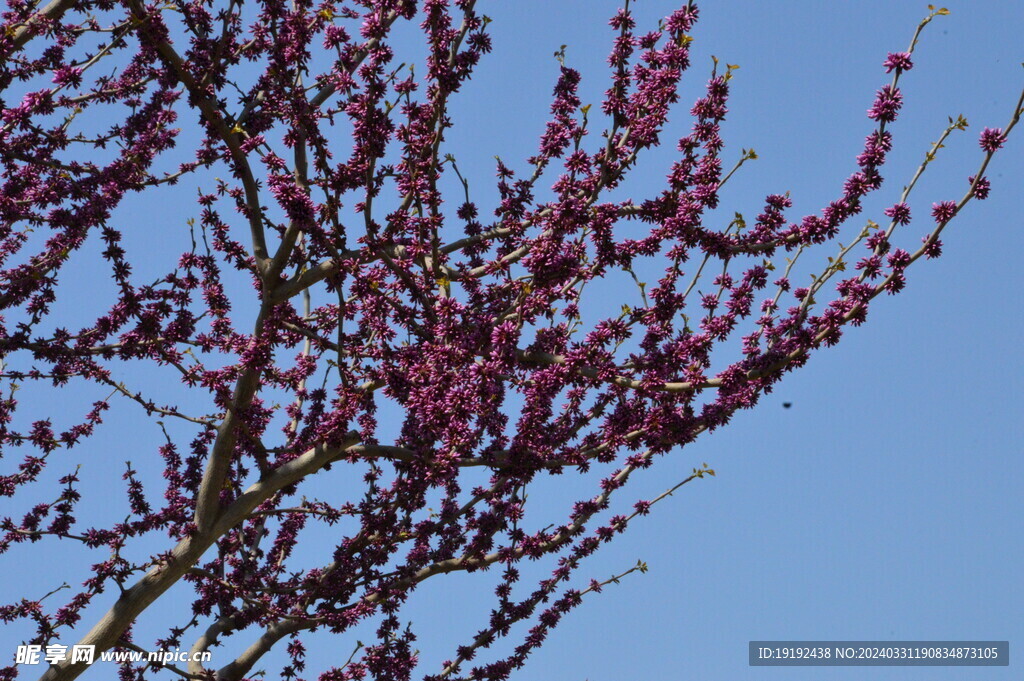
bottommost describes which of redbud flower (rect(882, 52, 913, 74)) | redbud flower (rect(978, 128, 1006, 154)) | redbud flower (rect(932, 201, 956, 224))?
redbud flower (rect(932, 201, 956, 224))

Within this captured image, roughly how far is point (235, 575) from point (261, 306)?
3.33 m

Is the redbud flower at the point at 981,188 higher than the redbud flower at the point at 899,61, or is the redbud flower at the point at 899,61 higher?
the redbud flower at the point at 899,61

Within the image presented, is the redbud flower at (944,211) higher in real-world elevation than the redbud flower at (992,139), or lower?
lower

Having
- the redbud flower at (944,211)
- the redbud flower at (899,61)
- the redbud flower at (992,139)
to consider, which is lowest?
the redbud flower at (944,211)

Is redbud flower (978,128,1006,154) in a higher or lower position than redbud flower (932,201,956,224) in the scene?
higher

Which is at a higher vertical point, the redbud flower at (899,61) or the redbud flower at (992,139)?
the redbud flower at (899,61)

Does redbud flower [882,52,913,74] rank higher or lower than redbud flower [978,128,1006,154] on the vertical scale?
higher

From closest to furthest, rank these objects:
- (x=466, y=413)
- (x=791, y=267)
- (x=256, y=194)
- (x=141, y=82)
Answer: (x=466, y=413), (x=791, y=267), (x=256, y=194), (x=141, y=82)

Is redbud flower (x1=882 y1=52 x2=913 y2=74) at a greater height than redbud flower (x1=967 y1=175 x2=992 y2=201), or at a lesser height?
greater

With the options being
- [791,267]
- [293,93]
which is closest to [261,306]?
[293,93]

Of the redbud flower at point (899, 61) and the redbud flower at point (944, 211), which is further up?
the redbud flower at point (899, 61)

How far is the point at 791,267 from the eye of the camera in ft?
25.9

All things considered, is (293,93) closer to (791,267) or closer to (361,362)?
(361,362)

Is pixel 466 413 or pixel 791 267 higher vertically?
pixel 791 267
